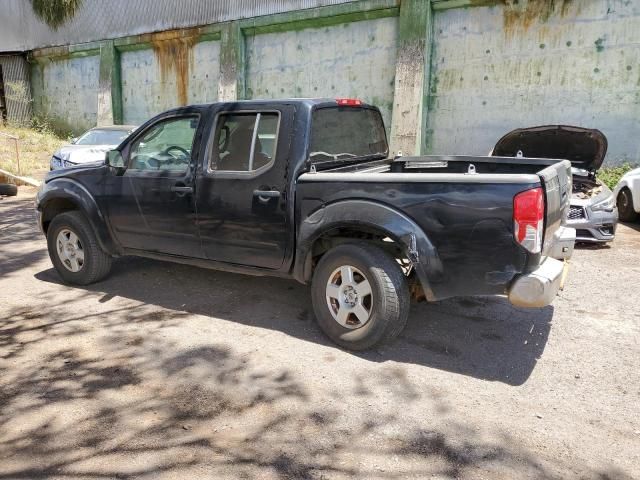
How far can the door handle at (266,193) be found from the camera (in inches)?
163

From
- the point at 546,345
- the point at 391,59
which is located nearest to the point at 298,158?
the point at 546,345

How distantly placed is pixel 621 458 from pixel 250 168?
3165 millimetres

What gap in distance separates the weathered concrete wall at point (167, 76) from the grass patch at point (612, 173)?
1090cm

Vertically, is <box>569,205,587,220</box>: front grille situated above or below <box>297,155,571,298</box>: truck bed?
below

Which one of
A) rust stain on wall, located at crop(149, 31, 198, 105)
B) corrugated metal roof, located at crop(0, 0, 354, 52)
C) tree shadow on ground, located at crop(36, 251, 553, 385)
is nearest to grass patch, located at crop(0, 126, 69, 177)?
corrugated metal roof, located at crop(0, 0, 354, 52)

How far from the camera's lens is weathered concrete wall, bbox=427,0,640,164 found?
10547mm

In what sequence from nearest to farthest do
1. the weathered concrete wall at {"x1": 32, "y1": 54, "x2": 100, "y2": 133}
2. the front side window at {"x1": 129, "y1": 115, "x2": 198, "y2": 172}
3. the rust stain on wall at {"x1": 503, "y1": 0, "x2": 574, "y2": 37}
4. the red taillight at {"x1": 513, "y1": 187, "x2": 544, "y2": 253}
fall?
1. the red taillight at {"x1": 513, "y1": 187, "x2": 544, "y2": 253}
2. the front side window at {"x1": 129, "y1": 115, "x2": 198, "y2": 172}
3. the rust stain on wall at {"x1": 503, "y1": 0, "x2": 574, "y2": 37}
4. the weathered concrete wall at {"x1": 32, "y1": 54, "x2": 100, "y2": 133}

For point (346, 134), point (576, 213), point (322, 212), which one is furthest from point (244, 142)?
point (576, 213)

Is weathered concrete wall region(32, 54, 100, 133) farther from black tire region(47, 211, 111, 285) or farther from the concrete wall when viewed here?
black tire region(47, 211, 111, 285)

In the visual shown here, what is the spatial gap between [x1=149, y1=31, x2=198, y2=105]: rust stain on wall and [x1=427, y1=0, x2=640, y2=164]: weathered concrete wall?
827 cm

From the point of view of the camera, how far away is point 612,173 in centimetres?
1061

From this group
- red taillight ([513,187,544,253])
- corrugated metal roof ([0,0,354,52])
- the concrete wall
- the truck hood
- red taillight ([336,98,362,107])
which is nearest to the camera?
red taillight ([513,187,544,253])

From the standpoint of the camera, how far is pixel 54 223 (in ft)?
18.0

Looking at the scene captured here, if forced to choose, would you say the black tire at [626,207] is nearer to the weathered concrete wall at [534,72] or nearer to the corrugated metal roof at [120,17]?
the weathered concrete wall at [534,72]
